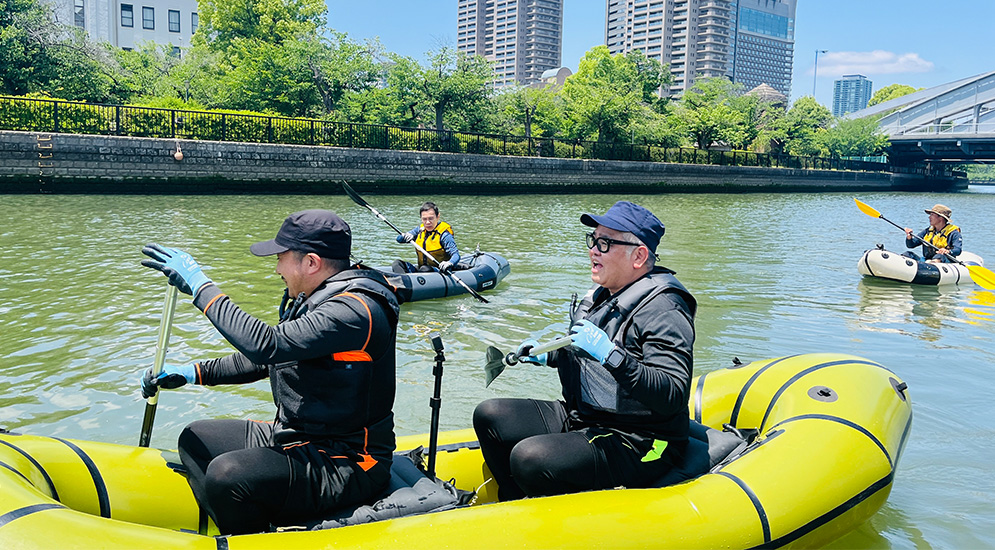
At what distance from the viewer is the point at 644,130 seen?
136ft

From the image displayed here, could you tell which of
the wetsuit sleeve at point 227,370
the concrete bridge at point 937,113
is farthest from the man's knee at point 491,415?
the concrete bridge at point 937,113

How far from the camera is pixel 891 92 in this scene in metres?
104

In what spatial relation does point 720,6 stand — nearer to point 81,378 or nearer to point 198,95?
point 198,95

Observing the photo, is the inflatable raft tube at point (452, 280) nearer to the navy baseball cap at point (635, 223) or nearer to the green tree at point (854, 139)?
the navy baseball cap at point (635, 223)

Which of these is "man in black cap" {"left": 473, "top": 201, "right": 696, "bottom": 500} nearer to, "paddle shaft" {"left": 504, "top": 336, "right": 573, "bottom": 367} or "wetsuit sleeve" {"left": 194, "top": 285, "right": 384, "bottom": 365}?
"paddle shaft" {"left": 504, "top": 336, "right": 573, "bottom": 367}

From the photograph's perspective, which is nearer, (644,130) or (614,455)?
(614,455)

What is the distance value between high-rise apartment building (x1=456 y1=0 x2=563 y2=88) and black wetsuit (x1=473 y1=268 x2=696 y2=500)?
150127mm

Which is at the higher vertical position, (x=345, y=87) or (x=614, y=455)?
(x=345, y=87)

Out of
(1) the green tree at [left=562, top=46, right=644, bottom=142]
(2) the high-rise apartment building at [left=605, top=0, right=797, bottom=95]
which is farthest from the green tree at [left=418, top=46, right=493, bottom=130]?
(2) the high-rise apartment building at [left=605, top=0, right=797, bottom=95]

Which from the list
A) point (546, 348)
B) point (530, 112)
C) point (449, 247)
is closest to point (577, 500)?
point (546, 348)

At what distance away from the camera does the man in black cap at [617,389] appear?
2906mm

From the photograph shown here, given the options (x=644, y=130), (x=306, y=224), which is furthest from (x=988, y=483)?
(x=644, y=130)

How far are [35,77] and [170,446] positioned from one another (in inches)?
1078

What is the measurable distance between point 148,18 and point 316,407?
57.9m
